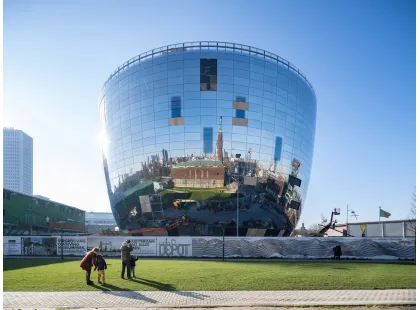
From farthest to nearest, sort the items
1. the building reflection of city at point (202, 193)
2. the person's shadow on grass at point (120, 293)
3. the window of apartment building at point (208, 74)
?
the window of apartment building at point (208, 74)
the building reflection of city at point (202, 193)
the person's shadow on grass at point (120, 293)

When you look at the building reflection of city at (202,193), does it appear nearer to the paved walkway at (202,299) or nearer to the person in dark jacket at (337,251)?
the person in dark jacket at (337,251)

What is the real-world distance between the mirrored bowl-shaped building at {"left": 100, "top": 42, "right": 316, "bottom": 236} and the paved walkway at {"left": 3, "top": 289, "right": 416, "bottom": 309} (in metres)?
30.0

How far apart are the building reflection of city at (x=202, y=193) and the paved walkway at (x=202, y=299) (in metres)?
29.9

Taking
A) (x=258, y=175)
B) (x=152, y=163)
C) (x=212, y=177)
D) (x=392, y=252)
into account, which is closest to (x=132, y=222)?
(x=152, y=163)

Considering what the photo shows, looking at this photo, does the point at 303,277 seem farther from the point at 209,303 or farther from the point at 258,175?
the point at 258,175

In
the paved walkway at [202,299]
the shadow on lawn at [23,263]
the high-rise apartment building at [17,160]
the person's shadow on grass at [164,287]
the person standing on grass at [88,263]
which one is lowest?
the shadow on lawn at [23,263]

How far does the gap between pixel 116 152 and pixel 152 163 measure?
7.78 meters

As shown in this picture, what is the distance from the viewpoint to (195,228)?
4316 cm

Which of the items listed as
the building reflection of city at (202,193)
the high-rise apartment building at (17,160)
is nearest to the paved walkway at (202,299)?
the building reflection of city at (202,193)

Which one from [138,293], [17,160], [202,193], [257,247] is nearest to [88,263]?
[138,293]

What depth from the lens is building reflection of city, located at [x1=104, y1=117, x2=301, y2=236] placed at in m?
42.1

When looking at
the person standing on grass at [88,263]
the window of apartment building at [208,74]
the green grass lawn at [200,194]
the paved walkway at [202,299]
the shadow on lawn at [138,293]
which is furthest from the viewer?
the window of apartment building at [208,74]

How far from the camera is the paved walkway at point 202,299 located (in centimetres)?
1022

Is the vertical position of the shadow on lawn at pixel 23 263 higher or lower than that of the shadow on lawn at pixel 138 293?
lower
